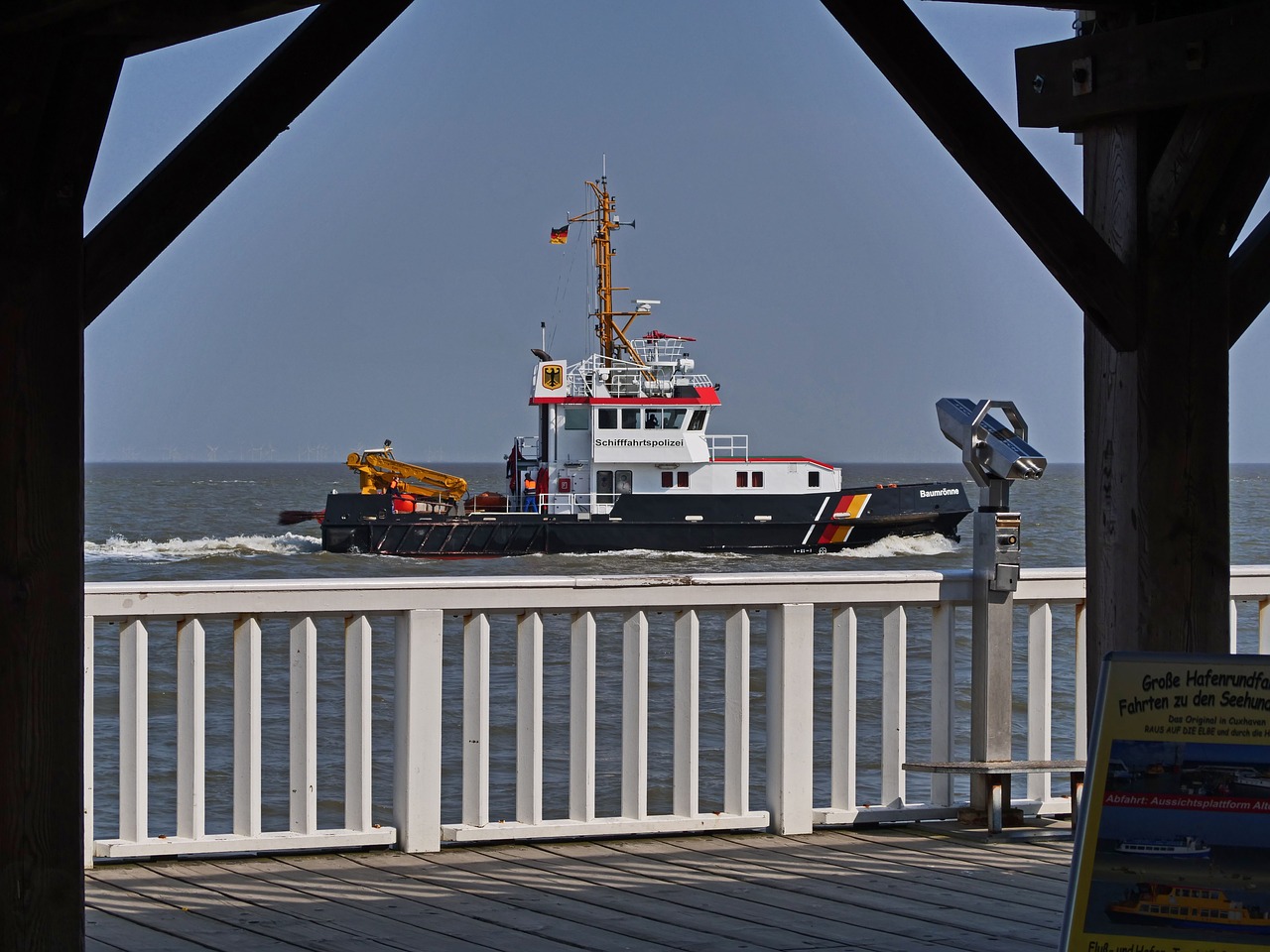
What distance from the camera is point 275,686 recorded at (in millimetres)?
11594

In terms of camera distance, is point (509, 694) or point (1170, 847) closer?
point (1170, 847)

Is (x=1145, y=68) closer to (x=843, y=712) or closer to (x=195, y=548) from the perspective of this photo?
(x=843, y=712)

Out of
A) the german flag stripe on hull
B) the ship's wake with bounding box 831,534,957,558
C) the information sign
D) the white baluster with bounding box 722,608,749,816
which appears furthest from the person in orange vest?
the information sign

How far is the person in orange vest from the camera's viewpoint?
86.6 ft

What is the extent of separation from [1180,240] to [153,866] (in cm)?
258

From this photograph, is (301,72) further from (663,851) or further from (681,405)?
(681,405)

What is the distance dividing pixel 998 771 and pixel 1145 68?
1.93 m

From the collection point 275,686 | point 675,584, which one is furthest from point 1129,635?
point 275,686

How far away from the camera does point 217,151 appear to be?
223 cm

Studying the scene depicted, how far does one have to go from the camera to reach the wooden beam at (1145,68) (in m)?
2.37

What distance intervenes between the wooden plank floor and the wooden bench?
110 mm

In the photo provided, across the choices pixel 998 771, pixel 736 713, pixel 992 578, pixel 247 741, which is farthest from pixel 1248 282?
pixel 247 741

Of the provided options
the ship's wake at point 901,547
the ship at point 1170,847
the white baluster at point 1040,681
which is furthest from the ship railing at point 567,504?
the ship at point 1170,847

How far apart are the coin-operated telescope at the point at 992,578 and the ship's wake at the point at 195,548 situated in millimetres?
29198
